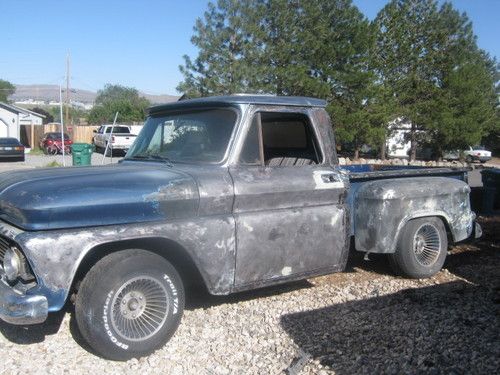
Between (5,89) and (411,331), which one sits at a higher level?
(5,89)

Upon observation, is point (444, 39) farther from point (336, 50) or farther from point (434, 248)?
point (434, 248)

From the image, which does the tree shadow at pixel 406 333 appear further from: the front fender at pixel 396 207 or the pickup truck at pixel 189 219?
the front fender at pixel 396 207

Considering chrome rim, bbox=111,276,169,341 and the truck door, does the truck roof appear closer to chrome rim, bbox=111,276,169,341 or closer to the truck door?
the truck door

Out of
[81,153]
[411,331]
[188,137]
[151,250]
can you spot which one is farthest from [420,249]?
[81,153]

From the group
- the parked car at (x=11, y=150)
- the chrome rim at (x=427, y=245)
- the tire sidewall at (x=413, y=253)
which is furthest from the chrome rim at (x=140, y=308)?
the parked car at (x=11, y=150)

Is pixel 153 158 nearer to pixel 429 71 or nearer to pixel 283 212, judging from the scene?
pixel 283 212

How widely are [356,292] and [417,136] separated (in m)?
26.5

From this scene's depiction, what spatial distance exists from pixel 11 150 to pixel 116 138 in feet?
17.7

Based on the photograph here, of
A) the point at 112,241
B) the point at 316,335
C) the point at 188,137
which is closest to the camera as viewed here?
the point at 112,241

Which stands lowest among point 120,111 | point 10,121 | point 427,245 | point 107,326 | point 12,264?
point 107,326

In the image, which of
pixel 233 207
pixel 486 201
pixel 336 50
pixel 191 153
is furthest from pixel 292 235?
pixel 336 50

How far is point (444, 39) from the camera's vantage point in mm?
29078

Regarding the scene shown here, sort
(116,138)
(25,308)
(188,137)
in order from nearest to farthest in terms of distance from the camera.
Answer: (25,308), (188,137), (116,138)

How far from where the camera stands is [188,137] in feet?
15.7
